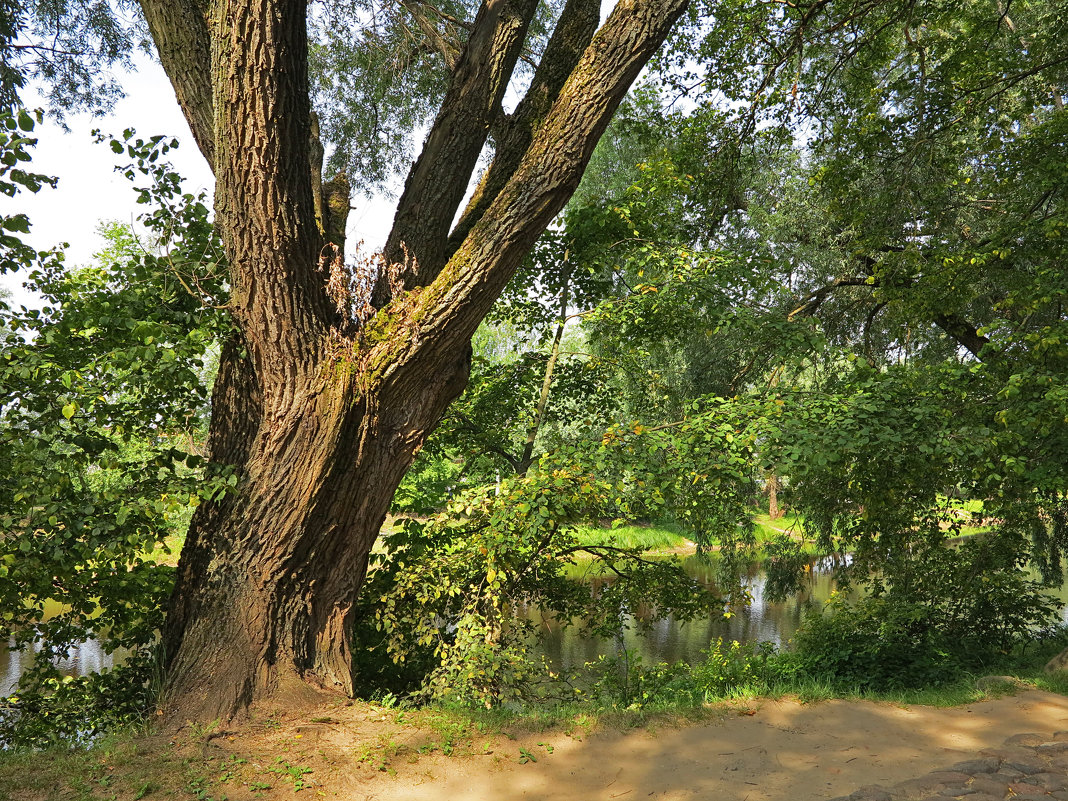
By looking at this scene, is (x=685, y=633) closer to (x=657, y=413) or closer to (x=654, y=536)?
(x=657, y=413)

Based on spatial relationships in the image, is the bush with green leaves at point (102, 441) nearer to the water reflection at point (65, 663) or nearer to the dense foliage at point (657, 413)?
the dense foliage at point (657, 413)

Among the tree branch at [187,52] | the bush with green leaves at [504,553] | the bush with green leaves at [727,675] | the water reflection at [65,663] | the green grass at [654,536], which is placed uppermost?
the tree branch at [187,52]

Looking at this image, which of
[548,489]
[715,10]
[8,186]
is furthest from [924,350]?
[8,186]

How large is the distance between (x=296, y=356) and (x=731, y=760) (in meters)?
3.47

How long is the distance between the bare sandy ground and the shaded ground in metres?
0.01

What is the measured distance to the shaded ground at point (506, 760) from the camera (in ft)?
12.0

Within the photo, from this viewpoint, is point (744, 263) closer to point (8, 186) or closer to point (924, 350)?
point (8, 186)

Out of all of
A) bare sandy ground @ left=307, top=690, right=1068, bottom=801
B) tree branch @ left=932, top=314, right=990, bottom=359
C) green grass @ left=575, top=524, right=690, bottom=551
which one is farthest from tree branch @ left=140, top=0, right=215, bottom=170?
green grass @ left=575, top=524, right=690, bottom=551

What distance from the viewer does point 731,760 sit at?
416 cm

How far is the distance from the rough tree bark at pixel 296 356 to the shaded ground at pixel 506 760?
478 mm

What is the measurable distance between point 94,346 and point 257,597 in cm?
193

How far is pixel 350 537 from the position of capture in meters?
4.79

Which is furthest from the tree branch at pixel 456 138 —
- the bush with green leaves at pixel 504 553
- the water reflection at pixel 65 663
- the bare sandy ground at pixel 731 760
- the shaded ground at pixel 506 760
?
the water reflection at pixel 65 663

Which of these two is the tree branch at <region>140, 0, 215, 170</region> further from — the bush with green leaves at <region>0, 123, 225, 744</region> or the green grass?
the green grass
